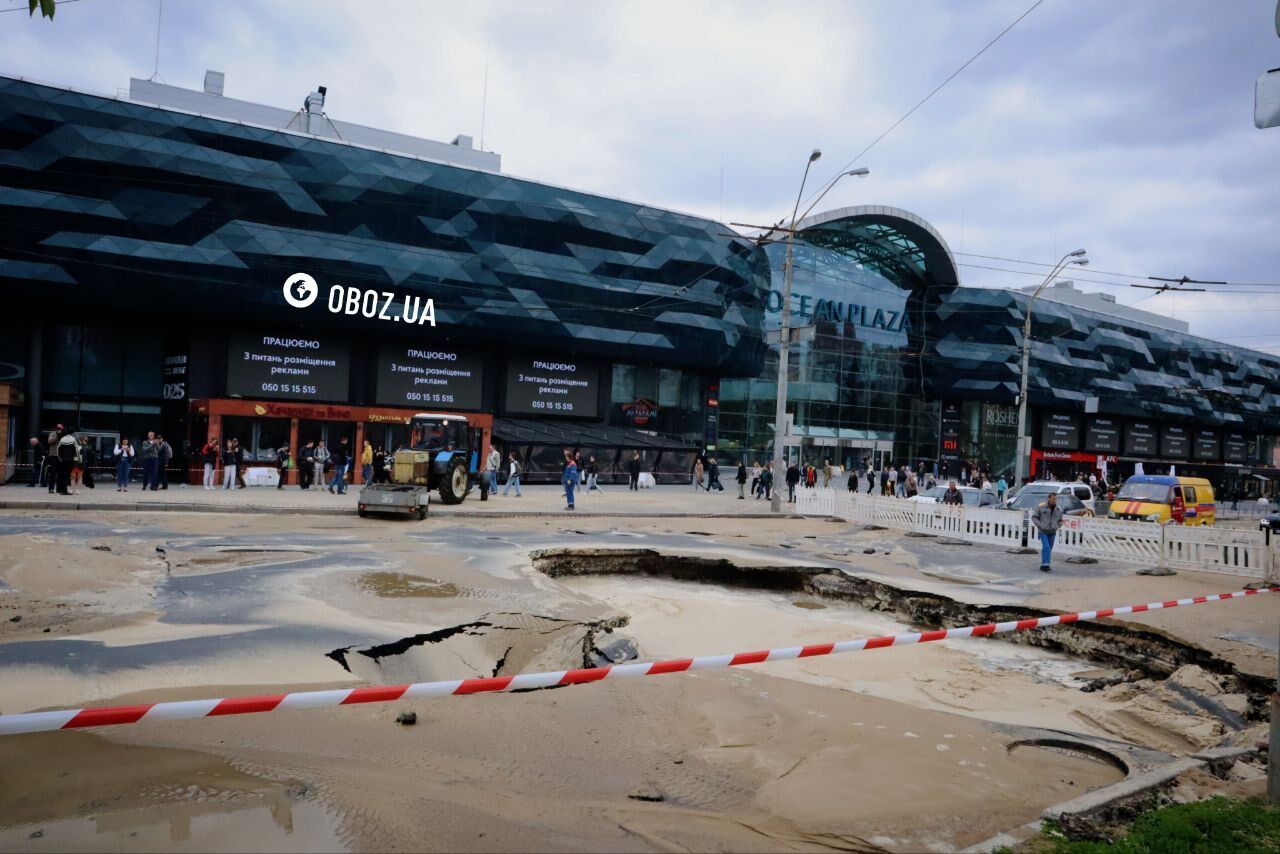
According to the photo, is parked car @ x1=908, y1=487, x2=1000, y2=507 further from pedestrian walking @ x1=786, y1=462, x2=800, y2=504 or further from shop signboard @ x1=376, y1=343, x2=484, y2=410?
shop signboard @ x1=376, y1=343, x2=484, y2=410

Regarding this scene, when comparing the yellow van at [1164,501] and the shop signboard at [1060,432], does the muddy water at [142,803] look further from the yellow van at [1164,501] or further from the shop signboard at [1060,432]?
the shop signboard at [1060,432]

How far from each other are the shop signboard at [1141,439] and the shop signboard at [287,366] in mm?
68552

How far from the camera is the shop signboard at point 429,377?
125ft

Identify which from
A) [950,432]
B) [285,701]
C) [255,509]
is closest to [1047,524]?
[285,701]

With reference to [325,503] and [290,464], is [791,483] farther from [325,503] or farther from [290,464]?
[290,464]

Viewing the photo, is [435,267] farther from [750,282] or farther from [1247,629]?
[1247,629]

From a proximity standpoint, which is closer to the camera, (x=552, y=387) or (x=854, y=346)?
(x=552, y=387)

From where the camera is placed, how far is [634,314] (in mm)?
42938

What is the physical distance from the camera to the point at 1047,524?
15.9m

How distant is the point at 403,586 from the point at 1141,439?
80815mm

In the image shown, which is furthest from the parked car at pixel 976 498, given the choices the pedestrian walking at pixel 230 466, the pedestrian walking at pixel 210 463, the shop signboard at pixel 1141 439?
the shop signboard at pixel 1141 439

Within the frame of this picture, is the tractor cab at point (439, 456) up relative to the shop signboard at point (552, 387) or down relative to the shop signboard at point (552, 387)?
down

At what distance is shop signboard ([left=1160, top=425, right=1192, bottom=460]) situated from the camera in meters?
76.3

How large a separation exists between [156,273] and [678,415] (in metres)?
27.1
